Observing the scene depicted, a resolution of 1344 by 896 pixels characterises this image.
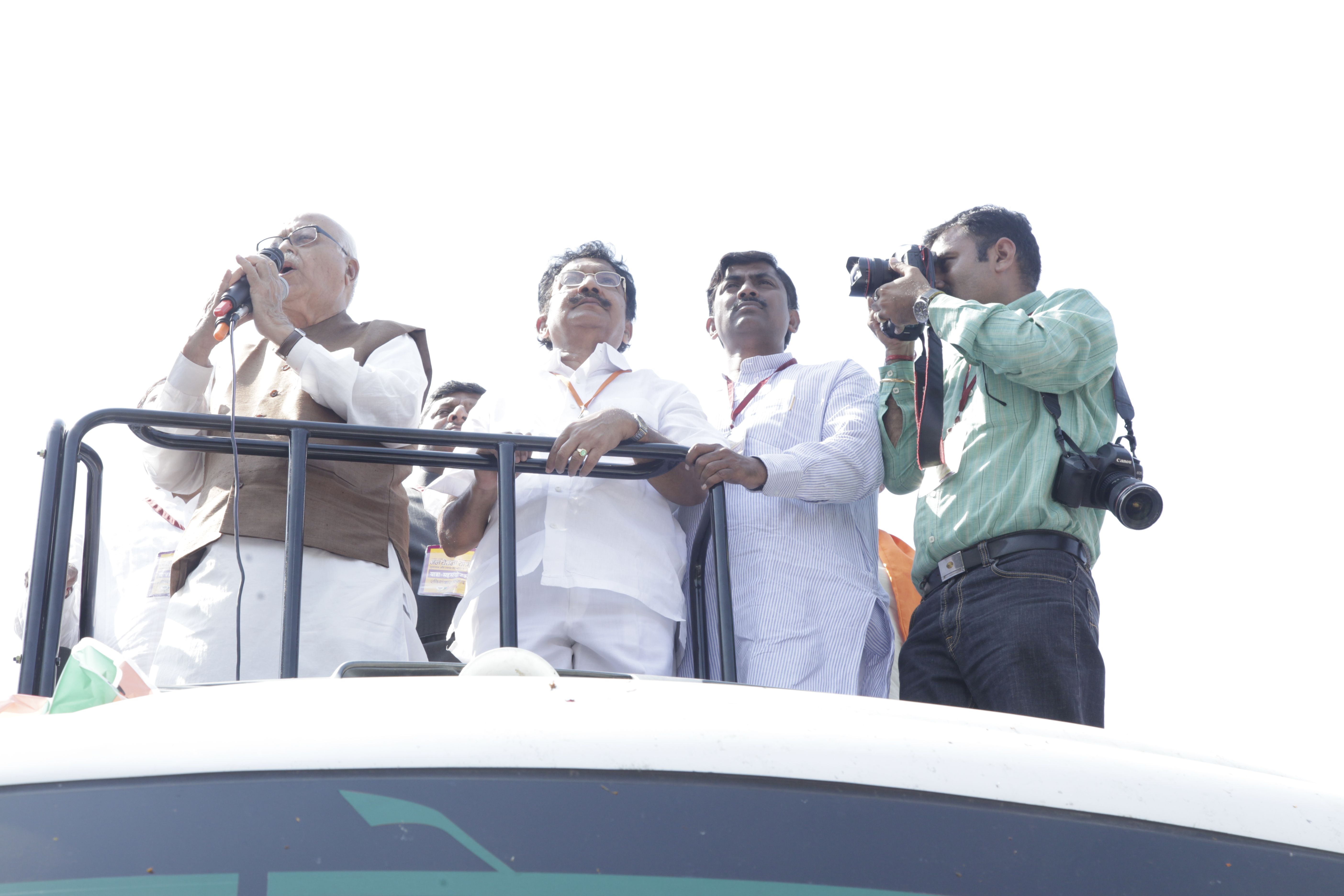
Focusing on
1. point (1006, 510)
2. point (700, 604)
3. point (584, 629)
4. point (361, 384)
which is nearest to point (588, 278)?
point (361, 384)

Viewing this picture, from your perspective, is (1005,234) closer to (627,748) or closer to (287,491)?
(287,491)

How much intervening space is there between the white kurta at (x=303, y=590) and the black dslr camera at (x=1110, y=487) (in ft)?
5.37

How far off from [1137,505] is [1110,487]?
81mm

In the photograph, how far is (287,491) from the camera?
9.74 feet

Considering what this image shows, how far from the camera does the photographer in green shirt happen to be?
9.45 feet

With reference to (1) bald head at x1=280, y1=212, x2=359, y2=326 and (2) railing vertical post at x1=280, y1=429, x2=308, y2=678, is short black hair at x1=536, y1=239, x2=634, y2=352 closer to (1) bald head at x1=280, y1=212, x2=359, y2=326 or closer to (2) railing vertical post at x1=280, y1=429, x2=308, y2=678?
(1) bald head at x1=280, y1=212, x2=359, y2=326

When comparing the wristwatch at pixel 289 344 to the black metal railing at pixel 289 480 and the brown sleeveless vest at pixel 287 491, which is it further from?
the black metal railing at pixel 289 480

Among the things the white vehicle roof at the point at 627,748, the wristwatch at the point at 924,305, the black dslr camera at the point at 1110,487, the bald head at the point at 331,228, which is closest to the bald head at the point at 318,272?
the bald head at the point at 331,228

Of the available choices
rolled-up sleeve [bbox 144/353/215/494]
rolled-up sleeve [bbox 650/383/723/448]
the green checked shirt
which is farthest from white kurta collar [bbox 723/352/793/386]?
rolled-up sleeve [bbox 144/353/215/494]

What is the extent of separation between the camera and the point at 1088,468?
119 inches

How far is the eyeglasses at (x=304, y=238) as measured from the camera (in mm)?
3574

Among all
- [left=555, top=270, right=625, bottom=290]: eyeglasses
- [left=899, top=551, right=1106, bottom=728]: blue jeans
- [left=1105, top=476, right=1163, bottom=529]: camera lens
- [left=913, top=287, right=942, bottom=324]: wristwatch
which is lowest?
[left=899, top=551, right=1106, bottom=728]: blue jeans

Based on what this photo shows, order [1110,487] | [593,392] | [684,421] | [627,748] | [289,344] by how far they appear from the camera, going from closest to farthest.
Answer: [627,748]
[1110,487]
[289,344]
[684,421]
[593,392]

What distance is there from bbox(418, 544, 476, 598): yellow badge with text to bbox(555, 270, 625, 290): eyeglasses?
918mm
